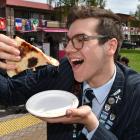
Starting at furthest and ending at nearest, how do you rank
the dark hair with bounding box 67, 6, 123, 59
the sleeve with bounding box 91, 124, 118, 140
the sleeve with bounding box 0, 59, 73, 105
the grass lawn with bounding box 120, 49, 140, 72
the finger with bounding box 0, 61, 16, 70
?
the grass lawn with bounding box 120, 49, 140, 72 → the sleeve with bounding box 0, 59, 73, 105 → the dark hair with bounding box 67, 6, 123, 59 → the finger with bounding box 0, 61, 16, 70 → the sleeve with bounding box 91, 124, 118, 140

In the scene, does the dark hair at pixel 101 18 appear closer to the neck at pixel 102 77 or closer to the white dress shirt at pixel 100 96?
the neck at pixel 102 77

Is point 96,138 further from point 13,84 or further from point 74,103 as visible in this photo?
point 13,84

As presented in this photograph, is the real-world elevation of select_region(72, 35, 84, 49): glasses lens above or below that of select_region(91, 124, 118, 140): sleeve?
above

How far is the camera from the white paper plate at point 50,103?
2438mm

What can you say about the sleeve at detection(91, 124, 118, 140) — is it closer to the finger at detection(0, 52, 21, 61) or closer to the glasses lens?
the glasses lens

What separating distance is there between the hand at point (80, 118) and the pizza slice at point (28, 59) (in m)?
0.55

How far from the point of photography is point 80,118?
233 centimetres

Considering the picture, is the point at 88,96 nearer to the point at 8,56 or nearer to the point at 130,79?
the point at 130,79

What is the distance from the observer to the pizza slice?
2723 mm

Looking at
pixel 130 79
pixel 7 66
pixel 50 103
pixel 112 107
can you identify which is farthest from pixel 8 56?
pixel 130 79

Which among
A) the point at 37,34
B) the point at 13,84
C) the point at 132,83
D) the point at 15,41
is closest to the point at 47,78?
the point at 13,84

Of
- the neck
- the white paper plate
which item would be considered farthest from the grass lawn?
the white paper plate

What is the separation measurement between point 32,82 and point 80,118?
33.8 inches

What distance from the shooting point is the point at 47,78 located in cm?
300
